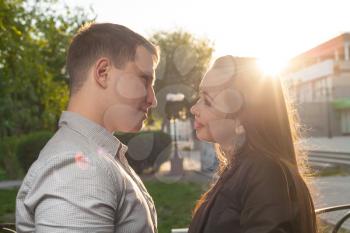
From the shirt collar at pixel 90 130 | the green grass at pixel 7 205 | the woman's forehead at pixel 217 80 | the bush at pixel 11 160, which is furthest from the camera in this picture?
the bush at pixel 11 160

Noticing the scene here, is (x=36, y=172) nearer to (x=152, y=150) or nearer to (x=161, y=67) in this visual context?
(x=152, y=150)

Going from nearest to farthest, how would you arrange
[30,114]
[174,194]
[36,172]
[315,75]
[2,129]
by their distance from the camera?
[36,172]
[174,194]
[30,114]
[2,129]
[315,75]

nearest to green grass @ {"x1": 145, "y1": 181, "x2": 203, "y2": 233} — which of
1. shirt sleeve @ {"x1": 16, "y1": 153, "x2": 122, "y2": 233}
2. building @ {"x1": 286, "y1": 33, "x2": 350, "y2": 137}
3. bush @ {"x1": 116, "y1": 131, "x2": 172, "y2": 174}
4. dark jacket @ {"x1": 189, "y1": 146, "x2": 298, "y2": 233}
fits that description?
bush @ {"x1": 116, "y1": 131, "x2": 172, "y2": 174}

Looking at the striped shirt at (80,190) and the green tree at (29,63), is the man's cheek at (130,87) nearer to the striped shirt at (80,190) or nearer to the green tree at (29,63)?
the striped shirt at (80,190)

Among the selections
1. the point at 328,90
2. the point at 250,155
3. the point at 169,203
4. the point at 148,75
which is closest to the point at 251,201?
the point at 250,155

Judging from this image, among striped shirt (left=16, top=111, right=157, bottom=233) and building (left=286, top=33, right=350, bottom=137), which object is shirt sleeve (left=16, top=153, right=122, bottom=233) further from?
building (left=286, top=33, right=350, bottom=137)

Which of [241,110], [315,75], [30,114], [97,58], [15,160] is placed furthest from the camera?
[315,75]

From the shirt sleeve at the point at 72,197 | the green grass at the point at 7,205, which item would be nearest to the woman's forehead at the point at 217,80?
the shirt sleeve at the point at 72,197

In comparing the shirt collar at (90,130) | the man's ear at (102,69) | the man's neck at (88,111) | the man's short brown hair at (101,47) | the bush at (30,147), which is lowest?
the bush at (30,147)

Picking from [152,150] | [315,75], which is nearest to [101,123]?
[152,150]

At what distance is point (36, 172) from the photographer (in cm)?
113

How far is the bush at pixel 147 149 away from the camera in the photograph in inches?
737

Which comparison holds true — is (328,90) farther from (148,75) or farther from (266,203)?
(148,75)

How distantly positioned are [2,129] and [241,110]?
3148 cm
